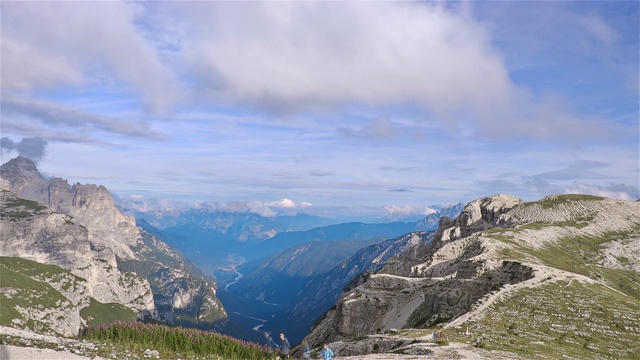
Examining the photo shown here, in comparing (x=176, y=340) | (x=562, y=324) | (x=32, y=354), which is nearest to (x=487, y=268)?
(x=562, y=324)

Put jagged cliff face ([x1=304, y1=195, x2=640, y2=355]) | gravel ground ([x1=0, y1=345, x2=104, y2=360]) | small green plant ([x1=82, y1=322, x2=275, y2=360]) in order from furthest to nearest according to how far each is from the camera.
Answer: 1. jagged cliff face ([x1=304, y1=195, x2=640, y2=355])
2. small green plant ([x1=82, y1=322, x2=275, y2=360])
3. gravel ground ([x1=0, y1=345, x2=104, y2=360])

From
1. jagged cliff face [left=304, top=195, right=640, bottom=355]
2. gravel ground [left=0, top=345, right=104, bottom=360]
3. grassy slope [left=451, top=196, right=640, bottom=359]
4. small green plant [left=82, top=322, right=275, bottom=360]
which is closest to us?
gravel ground [left=0, top=345, right=104, bottom=360]

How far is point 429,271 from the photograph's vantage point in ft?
416

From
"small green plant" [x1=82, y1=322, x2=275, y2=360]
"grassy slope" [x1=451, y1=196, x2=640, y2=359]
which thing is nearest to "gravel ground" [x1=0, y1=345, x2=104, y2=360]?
"small green plant" [x1=82, y1=322, x2=275, y2=360]

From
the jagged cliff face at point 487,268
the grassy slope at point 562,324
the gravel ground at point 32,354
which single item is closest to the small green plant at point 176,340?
the gravel ground at point 32,354

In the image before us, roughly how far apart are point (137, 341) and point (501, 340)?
40.8m

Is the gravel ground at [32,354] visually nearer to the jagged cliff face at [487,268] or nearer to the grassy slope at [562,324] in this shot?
the jagged cliff face at [487,268]

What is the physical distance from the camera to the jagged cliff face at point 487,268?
80.8m

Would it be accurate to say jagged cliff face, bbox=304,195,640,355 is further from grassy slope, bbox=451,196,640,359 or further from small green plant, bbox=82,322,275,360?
small green plant, bbox=82,322,275,360

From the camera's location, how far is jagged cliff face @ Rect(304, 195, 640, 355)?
80.8 m

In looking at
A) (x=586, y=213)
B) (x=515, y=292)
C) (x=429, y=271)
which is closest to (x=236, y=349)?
(x=515, y=292)

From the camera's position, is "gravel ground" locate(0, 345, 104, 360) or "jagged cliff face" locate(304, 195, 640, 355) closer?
"gravel ground" locate(0, 345, 104, 360)

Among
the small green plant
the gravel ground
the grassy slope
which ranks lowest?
the small green plant

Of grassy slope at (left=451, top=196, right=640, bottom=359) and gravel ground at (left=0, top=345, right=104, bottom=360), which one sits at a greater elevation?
grassy slope at (left=451, top=196, right=640, bottom=359)
